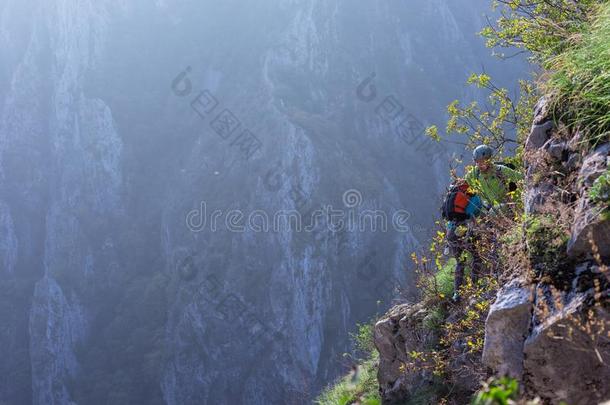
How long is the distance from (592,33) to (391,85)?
5262 cm

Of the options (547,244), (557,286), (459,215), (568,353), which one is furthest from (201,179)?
(568,353)

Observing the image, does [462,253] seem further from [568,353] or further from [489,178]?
[568,353]

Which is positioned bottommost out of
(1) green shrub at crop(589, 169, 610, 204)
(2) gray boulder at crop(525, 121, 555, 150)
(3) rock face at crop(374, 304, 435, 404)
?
(3) rock face at crop(374, 304, 435, 404)

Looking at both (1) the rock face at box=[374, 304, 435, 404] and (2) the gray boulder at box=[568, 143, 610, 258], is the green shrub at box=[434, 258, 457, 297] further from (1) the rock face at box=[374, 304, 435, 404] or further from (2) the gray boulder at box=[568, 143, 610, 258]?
(2) the gray boulder at box=[568, 143, 610, 258]

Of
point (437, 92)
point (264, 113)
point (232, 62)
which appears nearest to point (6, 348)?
point (264, 113)

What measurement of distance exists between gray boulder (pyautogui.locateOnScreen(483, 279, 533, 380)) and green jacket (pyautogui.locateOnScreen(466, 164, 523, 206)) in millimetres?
2001

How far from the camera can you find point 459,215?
516 cm

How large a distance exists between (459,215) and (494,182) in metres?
0.49

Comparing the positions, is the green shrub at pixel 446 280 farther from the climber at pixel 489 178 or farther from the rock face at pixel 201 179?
the rock face at pixel 201 179

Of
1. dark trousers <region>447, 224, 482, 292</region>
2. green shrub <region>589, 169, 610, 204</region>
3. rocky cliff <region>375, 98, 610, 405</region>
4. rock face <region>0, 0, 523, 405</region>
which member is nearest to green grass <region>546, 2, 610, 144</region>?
rocky cliff <region>375, 98, 610, 405</region>

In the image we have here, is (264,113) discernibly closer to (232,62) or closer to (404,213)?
(232,62)

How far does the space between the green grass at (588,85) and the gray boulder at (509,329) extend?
33.2 inches

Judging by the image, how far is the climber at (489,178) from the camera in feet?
15.5

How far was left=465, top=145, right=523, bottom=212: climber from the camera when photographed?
15.5 ft
